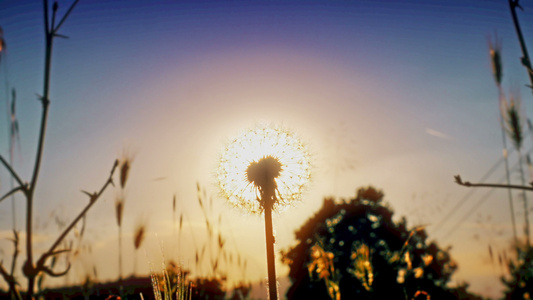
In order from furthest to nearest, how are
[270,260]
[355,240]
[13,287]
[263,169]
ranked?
[355,240]
[263,169]
[270,260]
[13,287]

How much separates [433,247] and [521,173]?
19637 millimetres

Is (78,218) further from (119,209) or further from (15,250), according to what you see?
(119,209)

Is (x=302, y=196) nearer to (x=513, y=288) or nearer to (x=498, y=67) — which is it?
(x=498, y=67)

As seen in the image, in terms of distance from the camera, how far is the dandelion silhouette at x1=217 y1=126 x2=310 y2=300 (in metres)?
4.66

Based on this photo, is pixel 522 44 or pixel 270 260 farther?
pixel 270 260

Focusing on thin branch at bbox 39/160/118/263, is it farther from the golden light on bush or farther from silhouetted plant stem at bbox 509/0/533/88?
the golden light on bush

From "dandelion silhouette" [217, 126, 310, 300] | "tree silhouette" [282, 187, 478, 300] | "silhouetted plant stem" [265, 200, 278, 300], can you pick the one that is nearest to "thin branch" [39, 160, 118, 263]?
"silhouetted plant stem" [265, 200, 278, 300]

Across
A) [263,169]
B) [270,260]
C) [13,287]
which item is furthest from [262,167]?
[13,287]

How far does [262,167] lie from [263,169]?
0.04 m

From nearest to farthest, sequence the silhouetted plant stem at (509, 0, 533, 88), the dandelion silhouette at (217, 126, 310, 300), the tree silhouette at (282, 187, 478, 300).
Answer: the silhouetted plant stem at (509, 0, 533, 88) < the dandelion silhouette at (217, 126, 310, 300) < the tree silhouette at (282, 187, 478, 300)

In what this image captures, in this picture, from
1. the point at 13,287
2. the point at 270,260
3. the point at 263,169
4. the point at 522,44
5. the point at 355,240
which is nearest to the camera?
the point at 13,287

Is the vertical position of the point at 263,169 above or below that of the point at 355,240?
above

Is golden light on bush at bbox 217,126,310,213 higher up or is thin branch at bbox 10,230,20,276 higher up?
golden light on bush at bbox 217,126,310,213

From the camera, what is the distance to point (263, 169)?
15.6 ft
